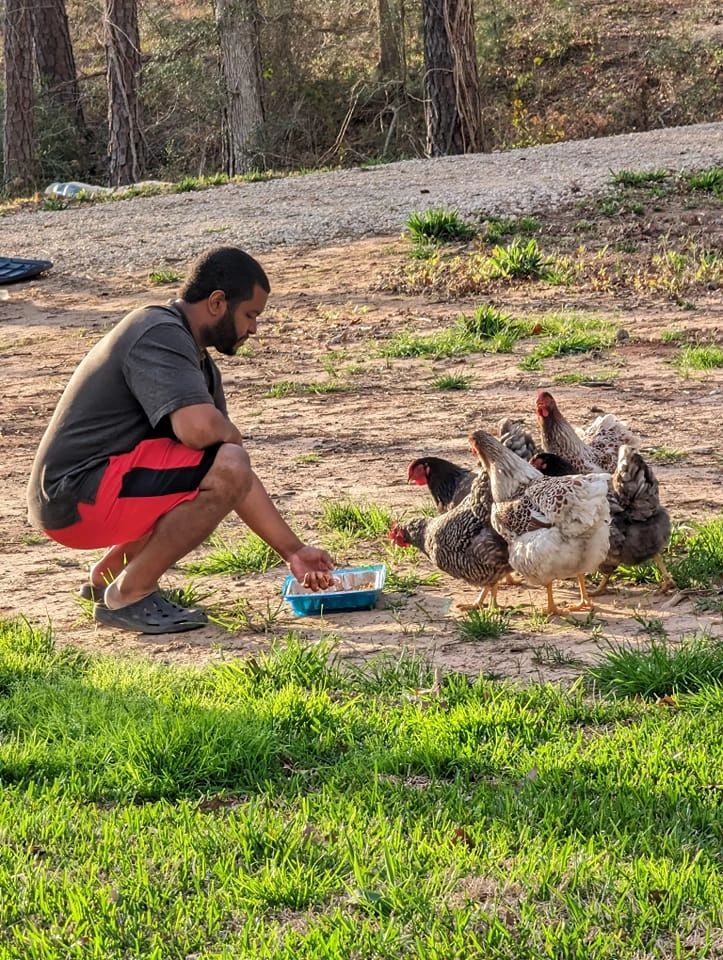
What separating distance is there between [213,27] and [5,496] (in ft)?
66.9

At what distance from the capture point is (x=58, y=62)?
1117 inches

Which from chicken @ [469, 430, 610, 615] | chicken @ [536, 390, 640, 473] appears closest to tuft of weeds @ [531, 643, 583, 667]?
chicken @ [469, 430, 610, 615]

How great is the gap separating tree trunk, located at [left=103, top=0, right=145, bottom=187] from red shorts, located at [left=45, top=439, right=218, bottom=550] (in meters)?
19.6

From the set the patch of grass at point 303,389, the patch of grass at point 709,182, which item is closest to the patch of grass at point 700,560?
the patch of grass at point 303,389

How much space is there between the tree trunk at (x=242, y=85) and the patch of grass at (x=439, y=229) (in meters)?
10.8

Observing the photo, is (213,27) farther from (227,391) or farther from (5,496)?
(5,496)

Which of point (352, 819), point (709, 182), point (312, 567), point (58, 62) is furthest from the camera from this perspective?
point (58, 62)

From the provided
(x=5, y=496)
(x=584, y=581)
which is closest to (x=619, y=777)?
(x=584, y=581)

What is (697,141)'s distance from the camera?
16.5m

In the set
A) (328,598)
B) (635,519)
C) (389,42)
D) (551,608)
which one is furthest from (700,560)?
(389,42)

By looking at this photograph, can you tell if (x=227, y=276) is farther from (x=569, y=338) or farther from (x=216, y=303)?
(x=569, y=338)

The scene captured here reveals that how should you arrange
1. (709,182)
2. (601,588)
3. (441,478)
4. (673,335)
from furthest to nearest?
1. (709,182)
2. (673,335)
3. (441,478)
4. (601,588)

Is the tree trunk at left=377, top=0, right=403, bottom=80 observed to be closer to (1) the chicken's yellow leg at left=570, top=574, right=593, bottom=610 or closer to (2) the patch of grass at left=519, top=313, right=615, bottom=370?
(2) the patch of grass at left=519, top=313, right=615, bottom=370

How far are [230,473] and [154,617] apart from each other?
810mm
